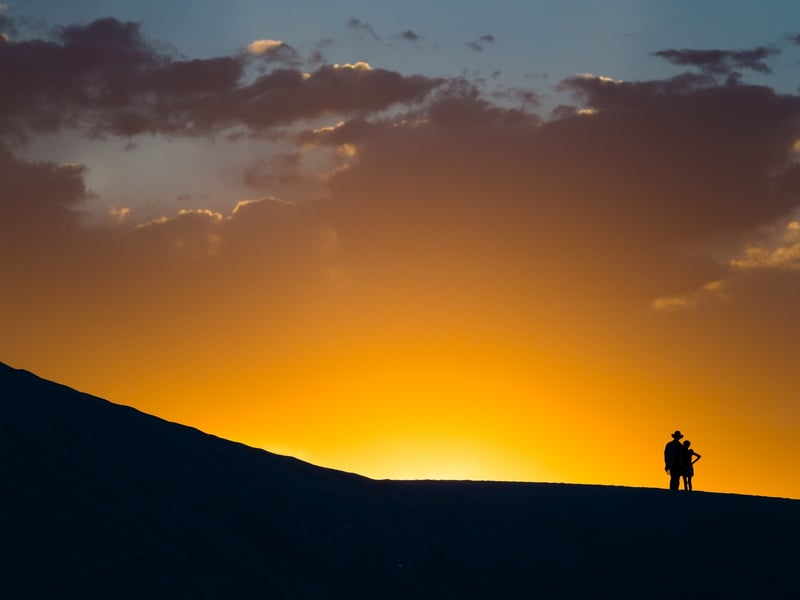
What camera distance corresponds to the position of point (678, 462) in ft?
89.0

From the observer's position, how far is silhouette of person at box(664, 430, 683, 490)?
88.9 feet

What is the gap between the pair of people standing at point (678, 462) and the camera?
2711cm

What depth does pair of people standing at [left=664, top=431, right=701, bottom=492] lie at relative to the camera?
27109 mm

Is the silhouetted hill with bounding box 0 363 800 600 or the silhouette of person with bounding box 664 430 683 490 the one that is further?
the silhouette of person with bounding box 664 430 683 490

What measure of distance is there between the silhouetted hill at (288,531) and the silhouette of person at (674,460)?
4.32 meters

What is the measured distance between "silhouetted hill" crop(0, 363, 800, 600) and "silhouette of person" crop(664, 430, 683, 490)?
14.2 ft

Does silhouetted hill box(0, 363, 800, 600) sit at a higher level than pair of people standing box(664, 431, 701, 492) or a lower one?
lower

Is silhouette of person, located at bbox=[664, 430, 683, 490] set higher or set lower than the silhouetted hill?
higher

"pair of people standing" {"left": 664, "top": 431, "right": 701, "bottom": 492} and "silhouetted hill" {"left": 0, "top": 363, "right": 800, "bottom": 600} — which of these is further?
"pair of people standing" {"left": 664, "top": 431, "right": 701, "bottom": 492}

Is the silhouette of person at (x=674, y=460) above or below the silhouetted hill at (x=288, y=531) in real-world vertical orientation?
above

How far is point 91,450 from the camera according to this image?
1820cm

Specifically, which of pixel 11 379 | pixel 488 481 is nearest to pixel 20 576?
pixel 11 379

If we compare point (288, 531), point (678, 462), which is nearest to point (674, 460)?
point (678, 462)

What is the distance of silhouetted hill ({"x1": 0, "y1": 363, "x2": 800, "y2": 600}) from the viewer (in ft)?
49.9
